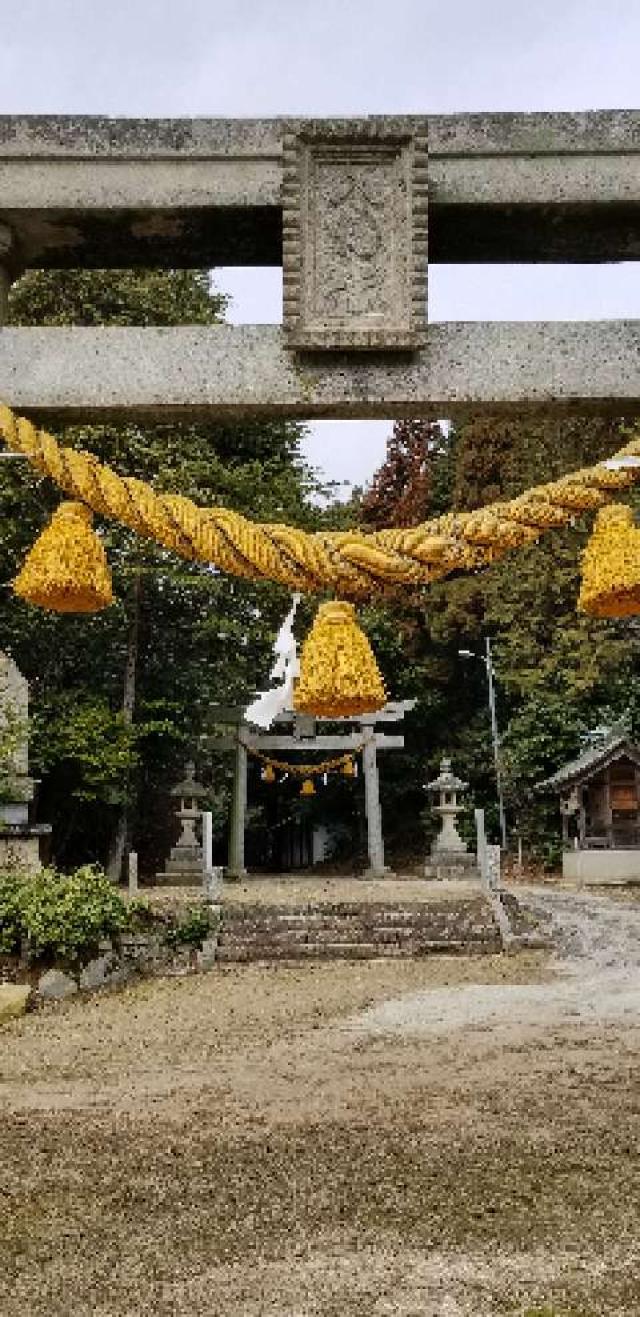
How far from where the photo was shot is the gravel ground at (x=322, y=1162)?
3236 mm

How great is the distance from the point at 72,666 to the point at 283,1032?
14.2 m

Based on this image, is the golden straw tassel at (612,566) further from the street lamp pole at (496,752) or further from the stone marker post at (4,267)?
the street lamp pole at (496,752)

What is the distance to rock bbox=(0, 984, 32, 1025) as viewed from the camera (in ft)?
30.1

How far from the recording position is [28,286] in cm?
2061

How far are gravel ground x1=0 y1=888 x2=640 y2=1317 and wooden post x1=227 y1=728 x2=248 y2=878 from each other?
12900mm

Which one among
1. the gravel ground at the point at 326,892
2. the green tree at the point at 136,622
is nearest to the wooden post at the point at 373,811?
the gravel ground at the point at 326,892

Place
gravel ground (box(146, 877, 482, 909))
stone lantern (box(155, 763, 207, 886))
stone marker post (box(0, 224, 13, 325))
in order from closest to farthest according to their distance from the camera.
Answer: stone marker post (box(0, 224, 13, 325))
gravel ground (box(146, 877, 482, 909))
stone lantern (box(155, 763, 207, 886))

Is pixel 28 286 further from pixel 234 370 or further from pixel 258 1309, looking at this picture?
pixel 258 1309

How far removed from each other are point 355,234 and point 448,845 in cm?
2003

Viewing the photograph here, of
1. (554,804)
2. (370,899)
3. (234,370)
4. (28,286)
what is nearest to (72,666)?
(28,286)

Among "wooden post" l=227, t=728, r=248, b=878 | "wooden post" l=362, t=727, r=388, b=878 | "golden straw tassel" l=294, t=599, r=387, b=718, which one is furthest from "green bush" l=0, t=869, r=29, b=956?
"wooden post" l=362, t=727, r=388, b=878

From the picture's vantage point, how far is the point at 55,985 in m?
10.4

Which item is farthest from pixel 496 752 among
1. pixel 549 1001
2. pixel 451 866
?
pixel 549 1001

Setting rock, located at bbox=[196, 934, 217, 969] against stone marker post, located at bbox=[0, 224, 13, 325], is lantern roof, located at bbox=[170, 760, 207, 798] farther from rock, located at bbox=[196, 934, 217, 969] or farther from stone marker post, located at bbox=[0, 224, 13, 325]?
stone marker post, located at bbox=[0, 224, 13, 325]
